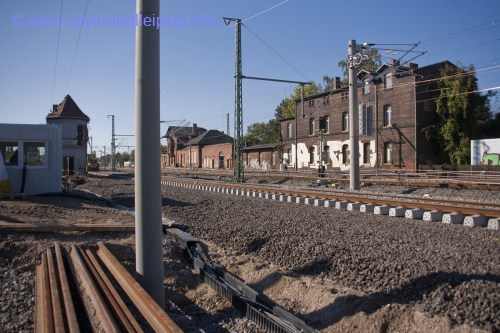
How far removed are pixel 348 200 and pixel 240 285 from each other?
30.8 ft

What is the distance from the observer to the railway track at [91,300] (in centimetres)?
415

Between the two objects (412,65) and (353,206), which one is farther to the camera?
(412,65)

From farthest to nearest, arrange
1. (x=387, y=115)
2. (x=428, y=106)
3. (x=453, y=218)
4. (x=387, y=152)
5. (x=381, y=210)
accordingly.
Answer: (x=387, y=115) → (x=387, y=152) → (x=428, y=106) → (x=381, y=210) → (x=453, y=218)

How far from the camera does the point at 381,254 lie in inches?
286

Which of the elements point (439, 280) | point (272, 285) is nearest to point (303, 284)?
point (272, 285)

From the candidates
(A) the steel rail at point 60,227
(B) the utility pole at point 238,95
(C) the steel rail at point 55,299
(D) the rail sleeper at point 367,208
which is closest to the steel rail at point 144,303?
(C) the steel rail at point 55,299

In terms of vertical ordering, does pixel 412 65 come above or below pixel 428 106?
above

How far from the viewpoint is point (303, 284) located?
6.86 metres

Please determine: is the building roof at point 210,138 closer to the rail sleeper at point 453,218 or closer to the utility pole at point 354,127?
the utility pole at point 354,127

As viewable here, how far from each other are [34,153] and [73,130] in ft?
123

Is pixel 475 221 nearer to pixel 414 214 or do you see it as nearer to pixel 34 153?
pixel 414 214

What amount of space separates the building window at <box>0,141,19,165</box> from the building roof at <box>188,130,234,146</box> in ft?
223

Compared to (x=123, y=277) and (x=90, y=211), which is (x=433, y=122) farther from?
(x=123, y=277)

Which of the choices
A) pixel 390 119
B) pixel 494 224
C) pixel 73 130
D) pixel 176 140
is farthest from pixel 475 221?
pixel 176 140
